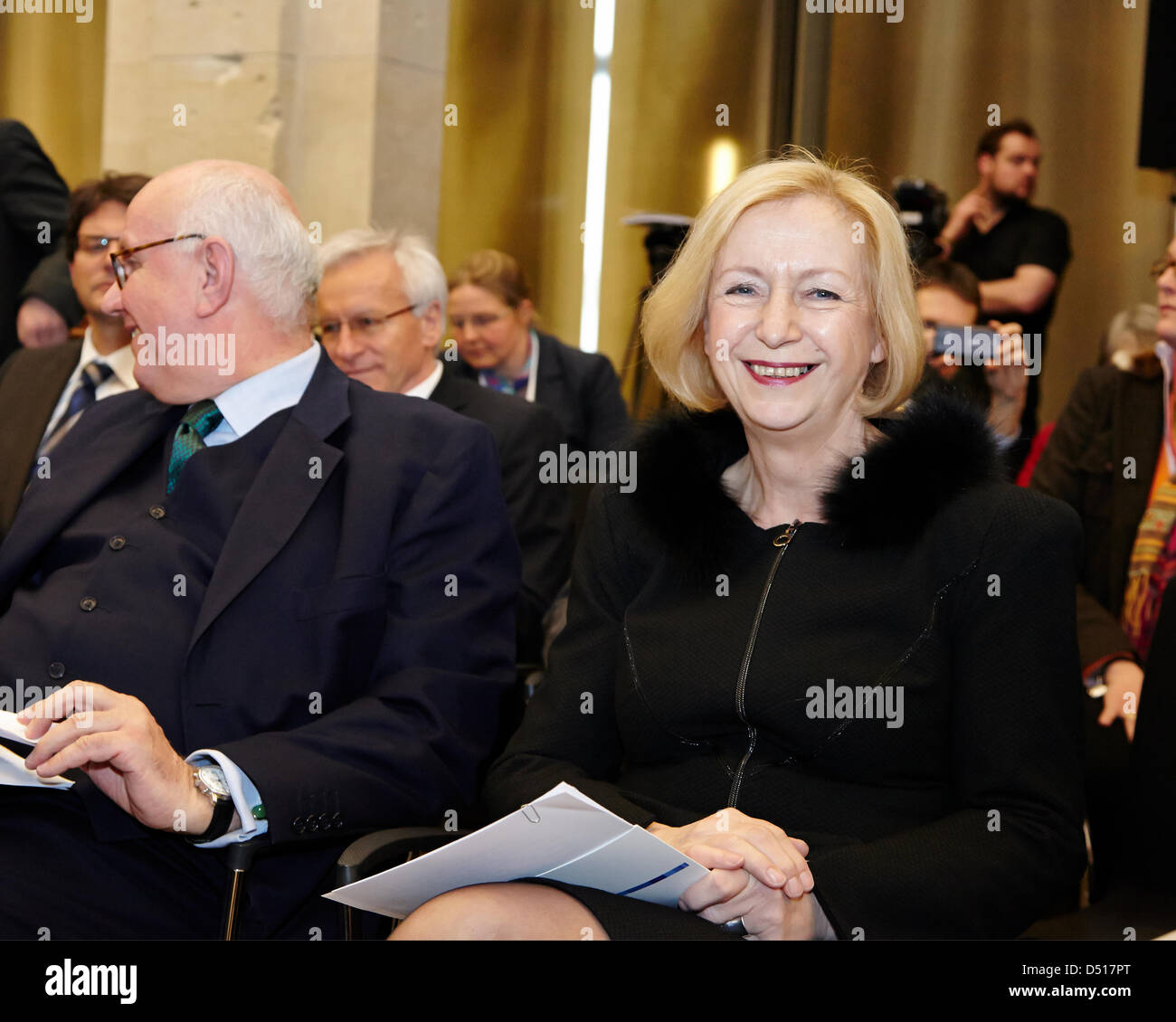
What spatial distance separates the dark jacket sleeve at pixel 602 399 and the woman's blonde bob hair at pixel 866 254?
9.11ft

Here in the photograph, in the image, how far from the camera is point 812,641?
1.83 metres

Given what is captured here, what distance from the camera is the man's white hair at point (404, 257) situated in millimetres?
3984

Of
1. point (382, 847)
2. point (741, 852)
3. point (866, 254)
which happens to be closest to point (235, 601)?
point (382, 847)

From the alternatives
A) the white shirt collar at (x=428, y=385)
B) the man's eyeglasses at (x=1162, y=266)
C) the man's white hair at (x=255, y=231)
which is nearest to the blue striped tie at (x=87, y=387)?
the white shirt collar at (x=428, y=385)

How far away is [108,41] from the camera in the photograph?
15.8 ft

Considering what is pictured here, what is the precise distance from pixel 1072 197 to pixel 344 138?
366cm

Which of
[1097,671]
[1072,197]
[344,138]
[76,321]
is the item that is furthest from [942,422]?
[1072,197]

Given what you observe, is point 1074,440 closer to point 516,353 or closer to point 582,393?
point 582,393

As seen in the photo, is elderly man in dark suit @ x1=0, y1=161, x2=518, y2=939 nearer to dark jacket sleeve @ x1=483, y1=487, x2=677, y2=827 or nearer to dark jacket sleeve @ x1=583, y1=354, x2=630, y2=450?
dark jacket sleeve @ x1=483, y1=487, x2=677, y2=827

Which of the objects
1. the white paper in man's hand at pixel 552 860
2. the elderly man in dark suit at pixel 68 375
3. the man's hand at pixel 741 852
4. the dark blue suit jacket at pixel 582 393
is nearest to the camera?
the white paper in man's hand at pixel 552 860

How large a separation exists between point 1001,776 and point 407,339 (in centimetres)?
261

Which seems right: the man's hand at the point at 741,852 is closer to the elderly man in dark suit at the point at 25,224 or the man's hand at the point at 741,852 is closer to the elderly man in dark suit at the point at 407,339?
the elderly man in dark suit at the point at 407,339

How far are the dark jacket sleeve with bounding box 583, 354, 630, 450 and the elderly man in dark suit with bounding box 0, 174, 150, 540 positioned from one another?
1725 millimetres
